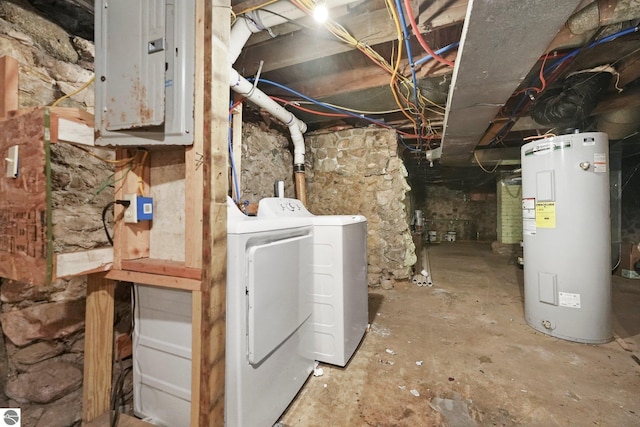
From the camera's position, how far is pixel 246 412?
42.6 inches

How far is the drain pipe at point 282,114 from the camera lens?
5.96ft

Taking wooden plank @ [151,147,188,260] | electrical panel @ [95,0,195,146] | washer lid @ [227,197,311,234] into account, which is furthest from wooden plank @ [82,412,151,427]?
electrical panel @ [95,0,195,146]

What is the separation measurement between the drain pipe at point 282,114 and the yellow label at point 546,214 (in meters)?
2.30

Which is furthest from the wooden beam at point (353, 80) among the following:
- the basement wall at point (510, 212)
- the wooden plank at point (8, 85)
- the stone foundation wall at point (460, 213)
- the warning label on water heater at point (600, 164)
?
the stone foundation wall at point (460, 213)

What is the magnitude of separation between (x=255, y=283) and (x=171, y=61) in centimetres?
91

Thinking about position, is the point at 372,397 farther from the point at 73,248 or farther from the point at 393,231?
the point at 393,231

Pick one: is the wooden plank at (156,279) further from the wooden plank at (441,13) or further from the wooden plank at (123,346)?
the wooden plank at (441,13)

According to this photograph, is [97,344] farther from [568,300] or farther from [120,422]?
Answer: [568,300]

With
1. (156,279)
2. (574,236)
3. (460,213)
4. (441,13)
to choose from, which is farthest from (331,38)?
(460,213)

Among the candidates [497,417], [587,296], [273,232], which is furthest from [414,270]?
[273,232]

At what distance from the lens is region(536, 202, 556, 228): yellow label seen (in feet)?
6.69

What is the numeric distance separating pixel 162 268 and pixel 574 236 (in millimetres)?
2803

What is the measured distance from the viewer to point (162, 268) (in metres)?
1.02

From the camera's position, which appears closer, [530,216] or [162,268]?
[162,268]
